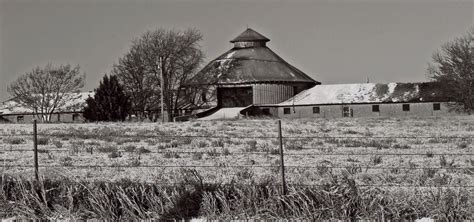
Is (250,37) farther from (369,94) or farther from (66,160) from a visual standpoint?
(66,160)

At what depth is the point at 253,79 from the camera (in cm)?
7400

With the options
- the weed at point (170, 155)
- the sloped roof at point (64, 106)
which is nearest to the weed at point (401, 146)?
the weed at point (170, 155)

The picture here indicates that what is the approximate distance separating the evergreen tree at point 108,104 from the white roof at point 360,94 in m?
20.3

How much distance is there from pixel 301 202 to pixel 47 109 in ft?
230

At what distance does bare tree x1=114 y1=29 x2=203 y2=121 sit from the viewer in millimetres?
67875

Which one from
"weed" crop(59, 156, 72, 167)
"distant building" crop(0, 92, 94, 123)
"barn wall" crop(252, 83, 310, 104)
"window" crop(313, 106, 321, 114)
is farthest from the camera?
"distant building" crop(0, 92, 94, 123)

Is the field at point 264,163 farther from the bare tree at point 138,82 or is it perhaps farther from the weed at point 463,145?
the bare tree at point 138,82

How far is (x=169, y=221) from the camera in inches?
388

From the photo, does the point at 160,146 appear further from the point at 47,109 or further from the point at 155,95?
the point at 47,109

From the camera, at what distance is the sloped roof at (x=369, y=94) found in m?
68.1

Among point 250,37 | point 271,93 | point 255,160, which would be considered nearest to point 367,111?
point 271,93

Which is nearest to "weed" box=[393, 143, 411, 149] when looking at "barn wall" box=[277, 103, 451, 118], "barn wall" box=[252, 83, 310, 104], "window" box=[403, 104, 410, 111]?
"barn wall" box=[277, 103, 451, 118]

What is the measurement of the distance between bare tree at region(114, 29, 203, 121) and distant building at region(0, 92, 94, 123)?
12128 millimetres

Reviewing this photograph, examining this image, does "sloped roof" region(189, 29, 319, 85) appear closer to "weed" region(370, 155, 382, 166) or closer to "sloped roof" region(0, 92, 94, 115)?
"sloped roof" region(0, 92, 94, 115)
